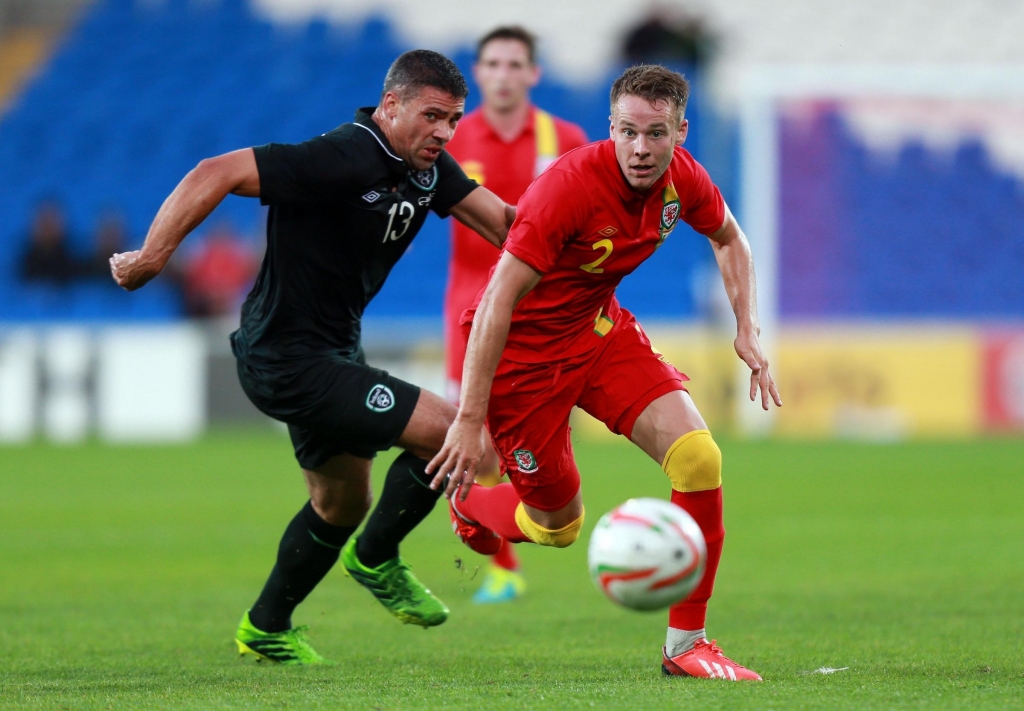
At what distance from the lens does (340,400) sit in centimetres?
499

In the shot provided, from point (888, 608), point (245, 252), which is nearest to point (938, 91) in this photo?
point (245, 252)

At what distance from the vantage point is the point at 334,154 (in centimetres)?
489

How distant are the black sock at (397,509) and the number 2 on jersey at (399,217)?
0.85 m

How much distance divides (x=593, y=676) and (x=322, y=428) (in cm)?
132

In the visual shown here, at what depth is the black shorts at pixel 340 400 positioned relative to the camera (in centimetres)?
498

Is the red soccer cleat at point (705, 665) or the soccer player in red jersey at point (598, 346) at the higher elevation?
the soccer player in red jersey at point (598, 346)

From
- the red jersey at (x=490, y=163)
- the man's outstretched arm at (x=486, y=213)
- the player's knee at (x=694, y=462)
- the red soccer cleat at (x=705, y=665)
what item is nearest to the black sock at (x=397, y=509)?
the man's outstretched arm at (x=486, y=213)

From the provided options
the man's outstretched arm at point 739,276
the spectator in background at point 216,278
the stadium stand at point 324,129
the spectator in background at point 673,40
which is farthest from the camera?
the spectator in background at point 673,40

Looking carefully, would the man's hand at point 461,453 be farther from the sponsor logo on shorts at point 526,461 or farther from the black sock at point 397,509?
the black sock at point 397,509

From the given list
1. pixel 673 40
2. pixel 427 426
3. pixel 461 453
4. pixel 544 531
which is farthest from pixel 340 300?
pixel 673 40

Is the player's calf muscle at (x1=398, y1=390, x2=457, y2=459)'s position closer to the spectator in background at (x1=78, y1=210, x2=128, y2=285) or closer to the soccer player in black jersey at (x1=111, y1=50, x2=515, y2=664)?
the soccer player in black jersey at (x1=111, y1=50, x2=515, y2=664)

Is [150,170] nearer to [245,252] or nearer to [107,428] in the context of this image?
[245,252]

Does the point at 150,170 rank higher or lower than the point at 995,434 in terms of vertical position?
higher

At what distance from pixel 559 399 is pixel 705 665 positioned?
1079 mm
